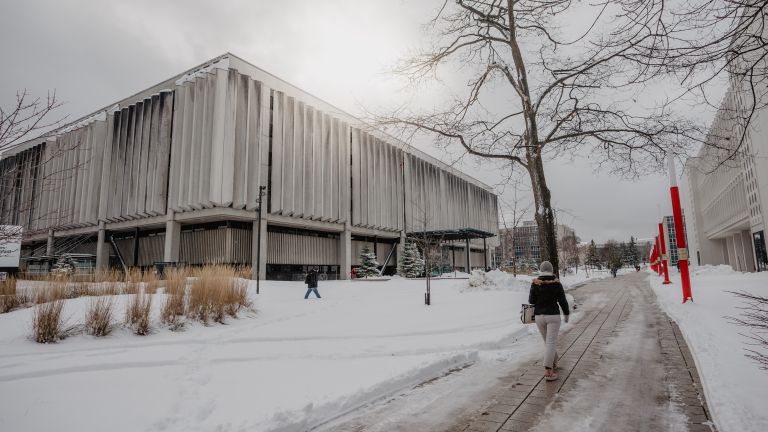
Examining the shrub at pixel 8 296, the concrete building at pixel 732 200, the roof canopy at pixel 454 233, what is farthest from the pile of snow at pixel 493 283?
the roof canopy at pixel 454 233

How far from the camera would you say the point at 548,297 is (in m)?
6.39

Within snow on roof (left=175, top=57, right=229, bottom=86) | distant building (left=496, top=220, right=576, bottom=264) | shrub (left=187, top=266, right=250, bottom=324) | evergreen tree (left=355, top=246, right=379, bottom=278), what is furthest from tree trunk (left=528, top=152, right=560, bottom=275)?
distant building (left=496, top=220, right=576, bottom=264)

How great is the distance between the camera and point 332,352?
7.56 metres

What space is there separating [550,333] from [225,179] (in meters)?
24.6

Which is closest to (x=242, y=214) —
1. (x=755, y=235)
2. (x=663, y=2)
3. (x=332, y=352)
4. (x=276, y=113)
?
(x=276, y=113)

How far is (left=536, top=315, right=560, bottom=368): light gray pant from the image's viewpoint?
5926 millimetres

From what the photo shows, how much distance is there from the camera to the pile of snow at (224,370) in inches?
172

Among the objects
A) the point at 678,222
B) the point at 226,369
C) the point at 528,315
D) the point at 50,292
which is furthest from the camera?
the point at 678,222

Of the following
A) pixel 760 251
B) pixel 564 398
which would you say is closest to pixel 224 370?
pixel 564 398

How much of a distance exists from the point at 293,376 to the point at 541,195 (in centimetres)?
1160

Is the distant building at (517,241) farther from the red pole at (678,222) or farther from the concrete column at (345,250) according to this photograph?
the red pole at (678,222)

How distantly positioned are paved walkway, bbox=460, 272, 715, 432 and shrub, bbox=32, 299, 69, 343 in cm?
733

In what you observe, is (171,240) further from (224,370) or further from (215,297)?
(224,370)

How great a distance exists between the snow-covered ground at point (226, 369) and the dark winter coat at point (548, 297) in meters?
1.62
